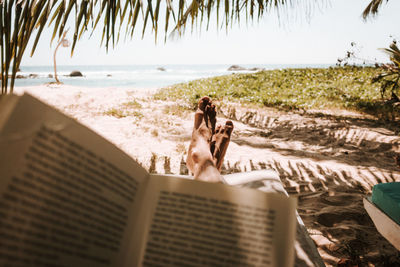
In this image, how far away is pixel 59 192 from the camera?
1.46ft

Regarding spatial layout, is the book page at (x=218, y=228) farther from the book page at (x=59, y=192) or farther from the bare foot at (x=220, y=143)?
the bare foot at (x=220, y=143)

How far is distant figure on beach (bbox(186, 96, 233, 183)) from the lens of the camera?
125 cm

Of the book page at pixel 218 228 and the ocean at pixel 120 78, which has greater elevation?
the ocean at pixel 120 78

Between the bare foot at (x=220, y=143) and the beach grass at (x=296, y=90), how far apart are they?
3259mm

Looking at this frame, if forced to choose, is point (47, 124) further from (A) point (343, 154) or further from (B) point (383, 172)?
(A) point (343, 154)

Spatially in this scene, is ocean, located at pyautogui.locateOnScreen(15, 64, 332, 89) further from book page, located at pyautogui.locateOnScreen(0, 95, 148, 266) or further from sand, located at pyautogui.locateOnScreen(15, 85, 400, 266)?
book page, located at pyautogui.locateOnScreen(0, 95, 148, 266)

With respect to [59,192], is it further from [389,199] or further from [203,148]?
[389,199]

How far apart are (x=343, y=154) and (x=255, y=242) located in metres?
3.04

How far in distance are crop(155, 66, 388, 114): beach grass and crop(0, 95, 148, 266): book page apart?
190 inches

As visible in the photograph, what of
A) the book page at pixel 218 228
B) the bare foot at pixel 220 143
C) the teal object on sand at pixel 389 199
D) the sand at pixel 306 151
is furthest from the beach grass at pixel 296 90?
the book page at pixel 218 228

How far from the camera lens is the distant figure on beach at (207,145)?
1.25 meters

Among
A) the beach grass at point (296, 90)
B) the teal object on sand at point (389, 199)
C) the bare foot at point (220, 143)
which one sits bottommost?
the teal object on sand at point (389, 199)

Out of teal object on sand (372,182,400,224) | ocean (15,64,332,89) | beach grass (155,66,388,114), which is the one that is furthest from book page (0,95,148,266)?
ocean (15,64,332,89)

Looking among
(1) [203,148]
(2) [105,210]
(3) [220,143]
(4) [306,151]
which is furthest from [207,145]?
(4) [306,151]
